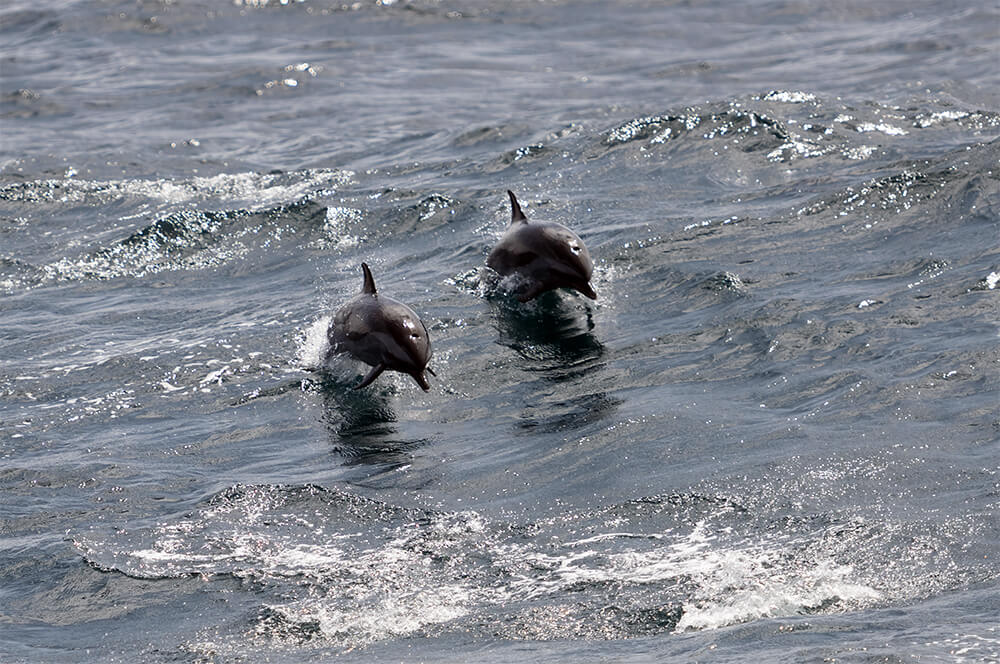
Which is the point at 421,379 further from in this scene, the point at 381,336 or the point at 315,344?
the point at 315,344

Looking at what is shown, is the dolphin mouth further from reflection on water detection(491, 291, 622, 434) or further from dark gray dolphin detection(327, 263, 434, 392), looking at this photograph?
dark gray dolphin detection(327, 263, 434, 392)

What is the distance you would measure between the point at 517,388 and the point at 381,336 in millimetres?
1158

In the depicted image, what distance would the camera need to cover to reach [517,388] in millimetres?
10703

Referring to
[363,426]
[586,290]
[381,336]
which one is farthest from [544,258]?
[363,426]

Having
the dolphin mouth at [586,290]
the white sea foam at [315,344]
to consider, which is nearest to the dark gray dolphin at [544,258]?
the dolphin mouth at [586,290]

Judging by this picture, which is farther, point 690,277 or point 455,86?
point 455,86

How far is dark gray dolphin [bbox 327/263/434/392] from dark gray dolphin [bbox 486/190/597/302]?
1672 mm

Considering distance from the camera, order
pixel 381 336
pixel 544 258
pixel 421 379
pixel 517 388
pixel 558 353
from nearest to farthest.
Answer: pixel 421 379 → pixel 381 336 → pixel 517 388 → pixel 558 353 → pixel 544 258

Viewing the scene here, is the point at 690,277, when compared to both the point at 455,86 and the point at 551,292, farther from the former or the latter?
the point at 455,86

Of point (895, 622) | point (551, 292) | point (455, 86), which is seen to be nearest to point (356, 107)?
point (455, 86)

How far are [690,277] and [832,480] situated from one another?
14.2 ft

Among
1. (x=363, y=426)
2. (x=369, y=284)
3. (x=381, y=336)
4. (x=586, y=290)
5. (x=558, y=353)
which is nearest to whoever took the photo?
(x=363, y=426)

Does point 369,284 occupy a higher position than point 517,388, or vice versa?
point 369,284

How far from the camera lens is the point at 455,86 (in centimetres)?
2381
